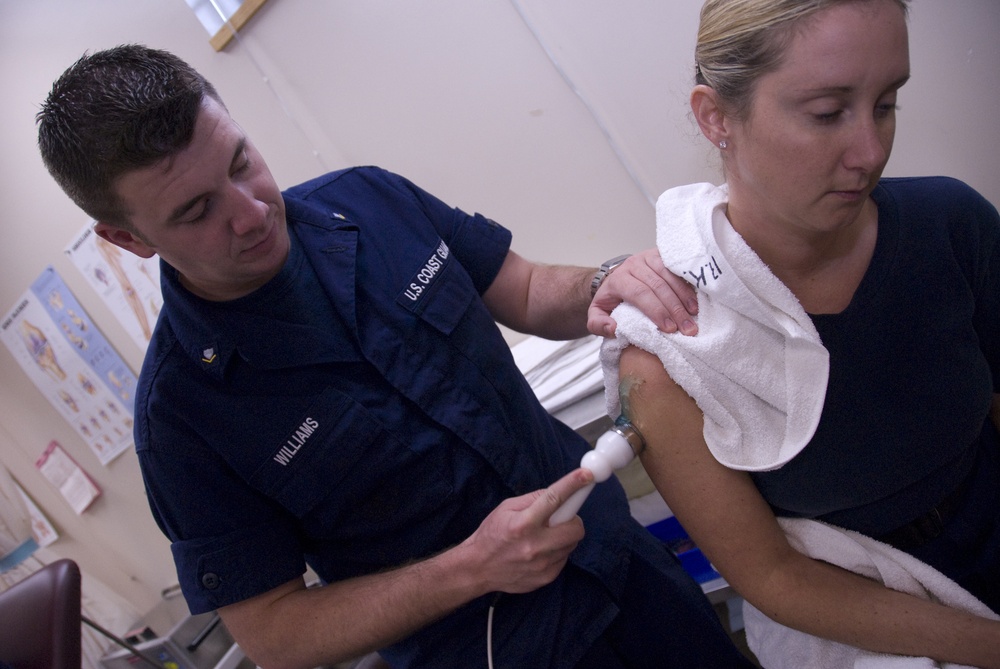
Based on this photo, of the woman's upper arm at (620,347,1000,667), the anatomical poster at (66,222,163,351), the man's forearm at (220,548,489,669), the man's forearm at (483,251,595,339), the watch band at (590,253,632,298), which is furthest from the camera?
the anatomical poster at (66,222,163,351)

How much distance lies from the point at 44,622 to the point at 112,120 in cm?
118

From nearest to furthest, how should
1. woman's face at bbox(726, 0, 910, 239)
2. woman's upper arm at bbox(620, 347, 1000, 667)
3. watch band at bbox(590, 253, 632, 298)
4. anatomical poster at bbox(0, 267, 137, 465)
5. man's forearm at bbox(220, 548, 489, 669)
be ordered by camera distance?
woman's face at bbox(726, 0, 910, 239) < woman's upper arm at bbox(620, 347, 1000, 667) < man's forearm at bbox(220, 548, 489, 669) < watch band at bbox(590, 253, 632, 298) < anatomical poster at bbox(0, 267, 137, 465)

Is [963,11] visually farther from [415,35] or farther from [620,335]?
[415,35]

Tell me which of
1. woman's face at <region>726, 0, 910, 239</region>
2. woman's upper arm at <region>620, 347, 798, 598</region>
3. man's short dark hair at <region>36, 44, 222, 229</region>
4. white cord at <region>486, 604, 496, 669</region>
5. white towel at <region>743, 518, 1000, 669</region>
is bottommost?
white towel at <region>743, 518, 1000, 669</region>

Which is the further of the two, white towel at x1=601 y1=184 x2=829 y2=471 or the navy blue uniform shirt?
the navy blue uniform shirt

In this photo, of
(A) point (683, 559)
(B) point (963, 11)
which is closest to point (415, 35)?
(B) point (963, 11)

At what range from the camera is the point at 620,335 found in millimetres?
940

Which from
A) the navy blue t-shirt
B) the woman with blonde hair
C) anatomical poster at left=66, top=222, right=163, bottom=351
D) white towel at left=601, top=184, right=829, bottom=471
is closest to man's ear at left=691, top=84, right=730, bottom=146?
the woman with blonde hair

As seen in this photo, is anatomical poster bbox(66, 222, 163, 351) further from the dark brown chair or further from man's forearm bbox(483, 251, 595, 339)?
man's forearm bbox(483, 251, 595, 339)

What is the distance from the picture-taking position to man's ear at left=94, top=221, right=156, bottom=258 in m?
1.04

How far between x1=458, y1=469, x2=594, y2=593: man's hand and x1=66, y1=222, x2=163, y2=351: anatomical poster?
68.2 inches

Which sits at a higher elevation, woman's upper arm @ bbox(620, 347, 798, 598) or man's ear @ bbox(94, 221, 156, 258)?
man's ear @ bbox(94, 221, 156, 258)

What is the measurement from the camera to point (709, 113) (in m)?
0.91

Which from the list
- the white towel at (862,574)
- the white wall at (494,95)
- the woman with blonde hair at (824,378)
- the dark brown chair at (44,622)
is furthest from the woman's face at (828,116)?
the dark brown chair at (44,622)
